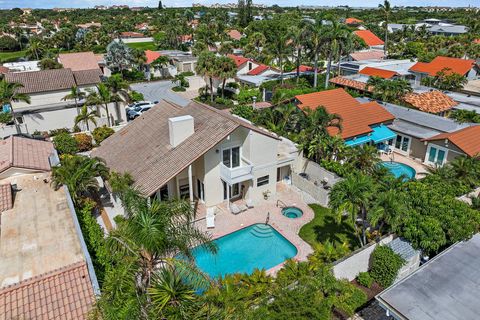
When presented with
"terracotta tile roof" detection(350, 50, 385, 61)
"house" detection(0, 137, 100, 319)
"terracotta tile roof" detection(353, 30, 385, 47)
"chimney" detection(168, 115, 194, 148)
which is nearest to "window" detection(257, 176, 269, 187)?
"chimney" detection(168, 115, 194, 148)

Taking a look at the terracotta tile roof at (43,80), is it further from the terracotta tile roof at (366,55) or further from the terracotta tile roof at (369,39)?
the terracotta tile roof at (369,39)

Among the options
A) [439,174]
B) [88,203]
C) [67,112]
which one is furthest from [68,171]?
[439,174]

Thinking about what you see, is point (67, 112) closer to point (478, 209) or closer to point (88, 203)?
point (88, 203)

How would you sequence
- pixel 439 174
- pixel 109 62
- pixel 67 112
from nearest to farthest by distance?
1. pixel 439 174
2. pixel 67 112
3. pixel 109 62

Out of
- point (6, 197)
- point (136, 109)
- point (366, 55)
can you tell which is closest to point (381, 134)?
point (136, 109)

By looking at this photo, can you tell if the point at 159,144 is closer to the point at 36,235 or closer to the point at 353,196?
the point at 36,235

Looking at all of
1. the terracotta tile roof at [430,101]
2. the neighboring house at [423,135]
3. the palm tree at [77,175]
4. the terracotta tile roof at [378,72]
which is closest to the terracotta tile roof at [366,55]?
the terracotta tile roof at [378,72]

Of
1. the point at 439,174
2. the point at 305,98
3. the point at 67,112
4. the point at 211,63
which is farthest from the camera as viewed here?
the point at 211,63
